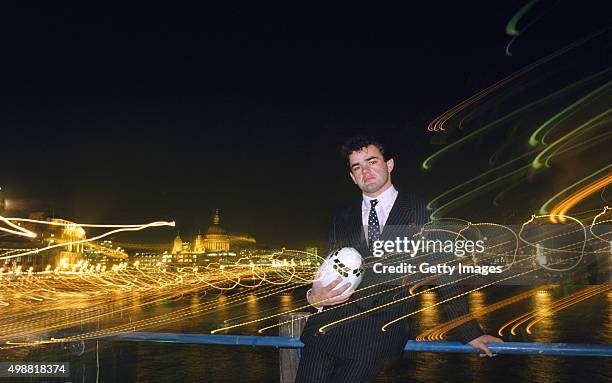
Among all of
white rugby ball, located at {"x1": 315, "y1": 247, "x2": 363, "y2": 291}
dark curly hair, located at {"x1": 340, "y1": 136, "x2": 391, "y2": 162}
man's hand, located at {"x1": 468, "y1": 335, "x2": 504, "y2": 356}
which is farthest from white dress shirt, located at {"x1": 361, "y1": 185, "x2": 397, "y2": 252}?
man's hand, located at {"x1": 468, "y1": 335, "x2": 504, "y2": 356}

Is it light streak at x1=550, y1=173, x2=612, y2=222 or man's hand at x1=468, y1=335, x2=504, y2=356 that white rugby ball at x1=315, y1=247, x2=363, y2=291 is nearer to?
man's hand at x1=468, y1=335, x2=504, y2=356

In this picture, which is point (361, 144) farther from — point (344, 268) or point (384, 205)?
point (344, 268)

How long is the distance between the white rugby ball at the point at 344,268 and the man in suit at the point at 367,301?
4cm

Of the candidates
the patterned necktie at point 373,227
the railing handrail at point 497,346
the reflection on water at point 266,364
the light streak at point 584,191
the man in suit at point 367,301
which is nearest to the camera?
the man in suit at point 367,301

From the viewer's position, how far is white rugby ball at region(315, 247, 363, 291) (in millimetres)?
3051

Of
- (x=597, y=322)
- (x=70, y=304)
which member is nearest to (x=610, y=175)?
(x=597, y=322)

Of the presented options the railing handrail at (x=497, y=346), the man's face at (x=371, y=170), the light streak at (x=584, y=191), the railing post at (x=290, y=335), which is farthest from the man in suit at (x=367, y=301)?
the light streak at (x=584, y=191)

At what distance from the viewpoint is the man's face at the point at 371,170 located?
133 inches

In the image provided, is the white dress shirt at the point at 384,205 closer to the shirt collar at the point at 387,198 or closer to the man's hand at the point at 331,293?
the shirt collar at the point at 387,198

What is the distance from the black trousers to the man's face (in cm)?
98

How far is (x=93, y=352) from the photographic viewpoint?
5.59 meters

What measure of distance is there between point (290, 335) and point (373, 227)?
140 centimetres

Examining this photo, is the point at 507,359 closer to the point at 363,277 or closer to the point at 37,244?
the point at 363,277

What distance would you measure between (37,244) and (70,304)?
9738cm
